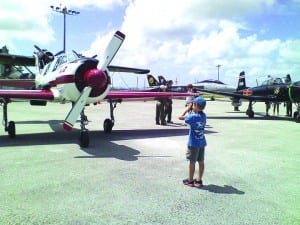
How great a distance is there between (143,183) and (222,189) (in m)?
1.32

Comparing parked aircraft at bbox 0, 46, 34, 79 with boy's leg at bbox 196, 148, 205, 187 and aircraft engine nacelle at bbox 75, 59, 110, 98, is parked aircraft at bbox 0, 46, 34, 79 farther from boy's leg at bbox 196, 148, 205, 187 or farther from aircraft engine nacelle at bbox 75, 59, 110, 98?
boy's leg at bbox 196, 148, 205, 187

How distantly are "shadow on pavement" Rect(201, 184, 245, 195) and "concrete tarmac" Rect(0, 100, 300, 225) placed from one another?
16 mm

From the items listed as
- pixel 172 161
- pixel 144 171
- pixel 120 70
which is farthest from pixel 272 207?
pixel 120 70

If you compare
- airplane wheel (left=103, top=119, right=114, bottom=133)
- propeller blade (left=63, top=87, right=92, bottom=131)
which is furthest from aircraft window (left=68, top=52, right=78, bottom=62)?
airplane wheel (left=103, top=119, right=114, bottom=133)

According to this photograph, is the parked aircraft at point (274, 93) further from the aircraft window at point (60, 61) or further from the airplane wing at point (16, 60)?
the aircraft window at point (60, 61)

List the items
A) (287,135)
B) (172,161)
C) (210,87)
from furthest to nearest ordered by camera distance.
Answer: (210,87), (287,135), (172,161)

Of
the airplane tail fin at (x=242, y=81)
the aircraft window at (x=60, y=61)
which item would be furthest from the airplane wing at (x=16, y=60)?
the airplane tail fin at (x=242, y=81)

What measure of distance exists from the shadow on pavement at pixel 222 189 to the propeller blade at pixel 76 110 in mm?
4145

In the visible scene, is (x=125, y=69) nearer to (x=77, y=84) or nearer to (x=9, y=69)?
(x=77, y=84)

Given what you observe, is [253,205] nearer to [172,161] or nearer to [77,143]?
[172,161]

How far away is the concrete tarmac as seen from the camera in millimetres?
4781

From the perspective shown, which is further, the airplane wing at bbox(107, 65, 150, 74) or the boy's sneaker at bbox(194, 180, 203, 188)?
the airplane wing at bbox(107, 65, 150, 74)

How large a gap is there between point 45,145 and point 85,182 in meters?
4.30

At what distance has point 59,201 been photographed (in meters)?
5.27
